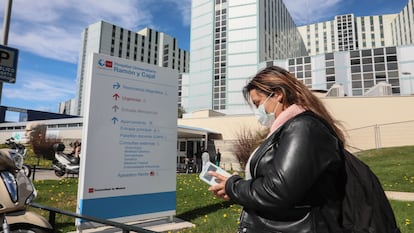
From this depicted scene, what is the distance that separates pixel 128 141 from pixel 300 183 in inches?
180

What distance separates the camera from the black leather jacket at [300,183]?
4.50 feet

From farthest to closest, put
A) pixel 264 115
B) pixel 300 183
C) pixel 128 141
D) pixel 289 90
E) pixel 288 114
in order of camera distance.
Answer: pixel 128 141, pixel 264 115, pixel 289 90, pixel 288 114, pixel 300 183

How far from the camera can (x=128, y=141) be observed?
556 cm

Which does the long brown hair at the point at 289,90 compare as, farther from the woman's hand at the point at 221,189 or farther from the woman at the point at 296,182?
the woman's hand at the point at 221,189

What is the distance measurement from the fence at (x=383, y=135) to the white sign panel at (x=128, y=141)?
19.0 metres

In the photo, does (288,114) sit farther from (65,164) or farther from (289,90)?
(65,164)

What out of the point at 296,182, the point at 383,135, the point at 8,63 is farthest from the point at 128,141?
the point at 383,135

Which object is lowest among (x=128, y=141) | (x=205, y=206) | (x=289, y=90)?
(x=205, y=206)

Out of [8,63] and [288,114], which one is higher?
[8,63]

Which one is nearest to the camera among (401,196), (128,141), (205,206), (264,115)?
(264,115)

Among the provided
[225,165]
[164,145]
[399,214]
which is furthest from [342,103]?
[164,145]

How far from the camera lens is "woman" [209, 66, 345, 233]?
137 cm

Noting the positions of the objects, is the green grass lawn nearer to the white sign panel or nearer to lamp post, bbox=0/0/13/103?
the white sign panel

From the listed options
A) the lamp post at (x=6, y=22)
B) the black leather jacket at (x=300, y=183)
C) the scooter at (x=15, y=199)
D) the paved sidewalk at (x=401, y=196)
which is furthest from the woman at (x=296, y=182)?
the paved sidewalk at (x=401, y=196)
